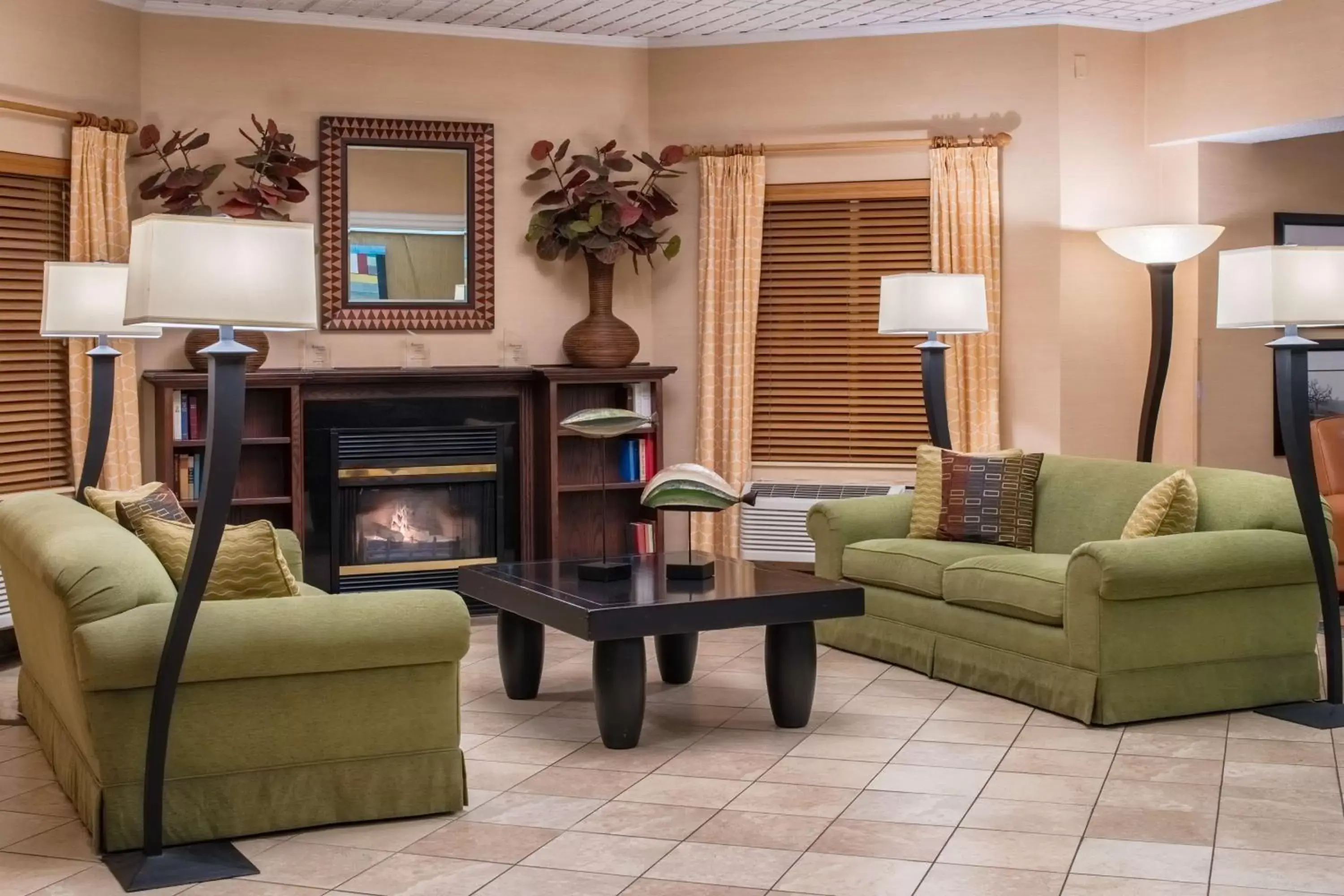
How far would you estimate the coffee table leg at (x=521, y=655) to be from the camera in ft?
17.8

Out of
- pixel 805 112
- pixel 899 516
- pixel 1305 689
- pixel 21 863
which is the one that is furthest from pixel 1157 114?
pixel 21 863

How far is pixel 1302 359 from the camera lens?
515 centimetres

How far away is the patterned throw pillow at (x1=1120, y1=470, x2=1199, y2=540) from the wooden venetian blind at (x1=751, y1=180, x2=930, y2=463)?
2.49m

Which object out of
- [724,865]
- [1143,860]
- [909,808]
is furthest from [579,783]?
[1143,860]

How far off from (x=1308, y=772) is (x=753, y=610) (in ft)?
5.80

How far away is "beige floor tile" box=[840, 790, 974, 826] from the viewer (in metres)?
3.98

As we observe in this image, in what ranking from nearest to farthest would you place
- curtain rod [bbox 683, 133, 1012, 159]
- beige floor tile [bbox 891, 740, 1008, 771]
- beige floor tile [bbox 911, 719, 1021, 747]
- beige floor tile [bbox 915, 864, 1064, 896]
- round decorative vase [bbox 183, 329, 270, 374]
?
1. beige floor tile [bbox 915, 864, 1064, 896]
2. beige floor tile [bbox 891, 740, 1008, 771]
3. beige floor tile [bbox 911, 719, 1021, 747]
4. round decorative vase [bbox 183, 329, 270, 374]
5. curtain rod [bbox 683, 133, 1012, 159]

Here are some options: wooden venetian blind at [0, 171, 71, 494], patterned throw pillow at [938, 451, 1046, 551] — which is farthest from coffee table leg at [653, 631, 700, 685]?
wooden venetian blind at [0, 171, 71, 494]

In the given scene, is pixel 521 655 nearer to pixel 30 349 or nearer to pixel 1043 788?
pixel 1043 788

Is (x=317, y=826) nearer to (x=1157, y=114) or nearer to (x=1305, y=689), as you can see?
(x=1305, y=689)

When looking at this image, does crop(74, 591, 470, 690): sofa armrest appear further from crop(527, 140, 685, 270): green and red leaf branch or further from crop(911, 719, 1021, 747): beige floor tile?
crop(527, 140, 685, 270): green and red leaf branch

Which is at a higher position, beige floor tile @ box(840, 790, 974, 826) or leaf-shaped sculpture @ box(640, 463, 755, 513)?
leaf-shaped sculpture @ box(640, 463, 755, 513)

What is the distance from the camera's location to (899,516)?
650 centimetres

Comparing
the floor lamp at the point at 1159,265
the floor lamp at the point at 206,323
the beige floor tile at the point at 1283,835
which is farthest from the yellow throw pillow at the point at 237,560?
the floor lamp at the point at 1159,265
